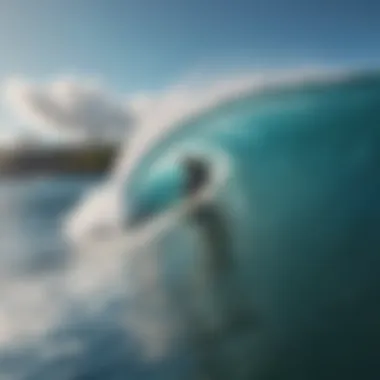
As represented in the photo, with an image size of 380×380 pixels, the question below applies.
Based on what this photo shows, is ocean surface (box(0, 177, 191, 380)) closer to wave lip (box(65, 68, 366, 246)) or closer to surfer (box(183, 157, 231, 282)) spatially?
wave lip (box(65, 68, 366, 246))

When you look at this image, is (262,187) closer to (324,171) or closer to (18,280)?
(324,171)

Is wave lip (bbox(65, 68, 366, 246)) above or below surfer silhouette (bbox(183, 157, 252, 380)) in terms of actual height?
above

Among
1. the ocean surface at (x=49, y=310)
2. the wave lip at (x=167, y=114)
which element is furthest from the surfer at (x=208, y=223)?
the ocean surface at (x=49, y=310)

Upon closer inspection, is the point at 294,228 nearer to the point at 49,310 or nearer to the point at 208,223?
the point at 208,223

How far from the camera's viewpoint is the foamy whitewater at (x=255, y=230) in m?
1.38

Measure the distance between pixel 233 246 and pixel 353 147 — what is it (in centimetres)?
36

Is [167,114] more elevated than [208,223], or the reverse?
[167,114]

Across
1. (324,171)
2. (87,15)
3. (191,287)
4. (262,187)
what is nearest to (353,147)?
(324,171)

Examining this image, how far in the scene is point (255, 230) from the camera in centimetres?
142

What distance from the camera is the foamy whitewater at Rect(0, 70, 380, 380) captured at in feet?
4.54

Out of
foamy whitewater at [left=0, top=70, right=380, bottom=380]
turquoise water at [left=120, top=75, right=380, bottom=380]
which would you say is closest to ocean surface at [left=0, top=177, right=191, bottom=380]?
foamy whitewater at [left=0, top=70, right=380, bottom=380]

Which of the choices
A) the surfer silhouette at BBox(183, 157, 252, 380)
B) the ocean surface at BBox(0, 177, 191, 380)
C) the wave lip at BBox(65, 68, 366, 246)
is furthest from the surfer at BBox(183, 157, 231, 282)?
the ocean surface at BBox(0, 177, 191, 380)

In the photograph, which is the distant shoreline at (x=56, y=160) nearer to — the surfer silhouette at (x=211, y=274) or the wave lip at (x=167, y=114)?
the wave lip at (x=167, y=114)

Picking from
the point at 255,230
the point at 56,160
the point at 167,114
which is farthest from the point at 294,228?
the point at 56,160
